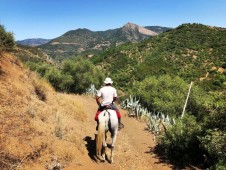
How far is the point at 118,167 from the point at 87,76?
30075 mm

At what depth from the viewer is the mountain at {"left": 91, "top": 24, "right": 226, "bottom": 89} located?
6814 cm

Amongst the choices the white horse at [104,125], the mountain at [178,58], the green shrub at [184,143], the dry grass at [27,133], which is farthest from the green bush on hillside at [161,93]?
the mountain at [178,58]

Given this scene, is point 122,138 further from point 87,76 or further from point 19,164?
point 87,76

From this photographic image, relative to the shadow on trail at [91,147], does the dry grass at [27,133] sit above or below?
above

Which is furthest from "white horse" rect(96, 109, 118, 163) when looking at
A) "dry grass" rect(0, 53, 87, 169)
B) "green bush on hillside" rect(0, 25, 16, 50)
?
"green bush on hillside" rect(0, 25, 16, 50)

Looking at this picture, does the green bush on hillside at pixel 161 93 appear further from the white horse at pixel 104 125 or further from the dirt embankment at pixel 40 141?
the white horse at pixel 104 125

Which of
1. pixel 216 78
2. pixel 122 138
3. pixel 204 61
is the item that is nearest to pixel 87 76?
pixel 122 138

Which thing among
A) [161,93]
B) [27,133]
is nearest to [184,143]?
[27,133]

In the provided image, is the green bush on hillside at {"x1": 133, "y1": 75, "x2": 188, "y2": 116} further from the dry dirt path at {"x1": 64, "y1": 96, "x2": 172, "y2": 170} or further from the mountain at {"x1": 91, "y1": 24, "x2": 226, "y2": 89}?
the mountain at {"x1": 91, "y1": 24, "x2": 226, "y2": 89}

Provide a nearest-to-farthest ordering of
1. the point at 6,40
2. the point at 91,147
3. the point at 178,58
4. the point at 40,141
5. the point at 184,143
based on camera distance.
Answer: the point at 40,141
the point at 91,147
the point at 184,143
the point at 6,40
the point at 178,58

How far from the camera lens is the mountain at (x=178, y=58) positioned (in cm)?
6814

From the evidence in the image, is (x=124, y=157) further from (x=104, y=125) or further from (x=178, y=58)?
(x=178, y=58)

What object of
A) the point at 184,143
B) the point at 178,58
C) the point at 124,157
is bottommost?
the point at 124,157

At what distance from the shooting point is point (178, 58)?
79375 mm
